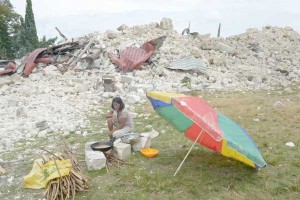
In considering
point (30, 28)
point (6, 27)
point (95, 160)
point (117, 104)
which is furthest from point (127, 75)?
point (6, 27)

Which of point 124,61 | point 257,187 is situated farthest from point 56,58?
point 257,187

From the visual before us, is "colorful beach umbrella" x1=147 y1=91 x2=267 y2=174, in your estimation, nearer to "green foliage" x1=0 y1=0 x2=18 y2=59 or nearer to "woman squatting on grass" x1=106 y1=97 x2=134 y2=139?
"woman squatting on grass" x1=106 y1=97 x2=134 y2=139

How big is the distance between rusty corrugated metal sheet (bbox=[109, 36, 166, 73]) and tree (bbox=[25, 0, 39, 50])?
1607 cm

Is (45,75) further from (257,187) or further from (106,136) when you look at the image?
(257,187)

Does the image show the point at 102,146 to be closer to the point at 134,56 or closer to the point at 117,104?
the point at 117,104

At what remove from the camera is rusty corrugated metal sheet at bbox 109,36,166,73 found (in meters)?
11.8

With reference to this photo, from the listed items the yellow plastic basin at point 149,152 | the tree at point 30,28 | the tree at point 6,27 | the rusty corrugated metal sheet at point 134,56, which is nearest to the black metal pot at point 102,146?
the yellow plastic basin at point 149,152

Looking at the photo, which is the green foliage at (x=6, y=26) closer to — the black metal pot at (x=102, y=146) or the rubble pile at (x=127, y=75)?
the rubble pile at (x=127, y=75)

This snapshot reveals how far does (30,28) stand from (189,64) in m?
17.9

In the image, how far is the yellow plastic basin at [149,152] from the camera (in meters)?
4.99

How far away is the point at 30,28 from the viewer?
26250 mm

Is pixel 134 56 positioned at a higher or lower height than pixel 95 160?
higher

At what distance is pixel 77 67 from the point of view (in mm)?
11805

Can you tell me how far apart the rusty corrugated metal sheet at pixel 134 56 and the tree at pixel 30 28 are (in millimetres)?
16073
